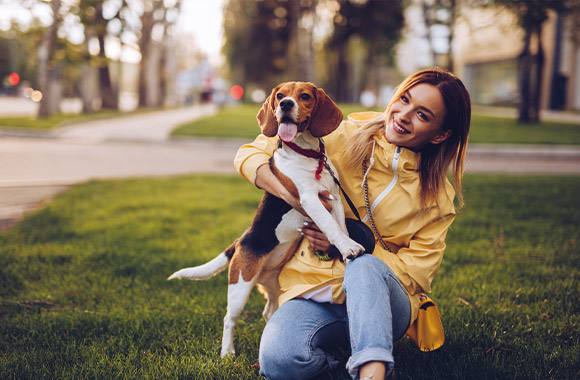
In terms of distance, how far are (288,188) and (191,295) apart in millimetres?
1594

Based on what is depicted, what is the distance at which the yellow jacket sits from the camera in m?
2.47

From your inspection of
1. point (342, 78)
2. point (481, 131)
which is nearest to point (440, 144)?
point (481, 131)

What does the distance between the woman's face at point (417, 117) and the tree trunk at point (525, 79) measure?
16951 mm

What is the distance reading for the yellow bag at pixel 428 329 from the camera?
246 centimetres

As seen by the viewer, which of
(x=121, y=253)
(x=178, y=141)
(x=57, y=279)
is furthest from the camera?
(x=178, y=141)

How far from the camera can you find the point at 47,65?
17000 millimetres

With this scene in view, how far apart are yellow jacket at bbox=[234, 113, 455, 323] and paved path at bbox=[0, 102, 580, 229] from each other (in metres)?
4.09

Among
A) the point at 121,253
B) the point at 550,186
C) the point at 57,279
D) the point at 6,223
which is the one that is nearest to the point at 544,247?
the point at 550,186

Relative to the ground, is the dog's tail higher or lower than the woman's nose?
lower

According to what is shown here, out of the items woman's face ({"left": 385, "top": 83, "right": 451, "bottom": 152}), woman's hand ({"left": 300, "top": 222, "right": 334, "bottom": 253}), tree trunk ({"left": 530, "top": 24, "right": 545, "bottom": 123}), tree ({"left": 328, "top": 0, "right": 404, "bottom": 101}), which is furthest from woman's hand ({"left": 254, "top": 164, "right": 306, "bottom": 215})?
tree ({"left": 328, "top": 0, "right": 404, "bottom": 101})

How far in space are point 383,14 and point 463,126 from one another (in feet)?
103

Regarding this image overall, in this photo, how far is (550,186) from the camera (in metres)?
7.18

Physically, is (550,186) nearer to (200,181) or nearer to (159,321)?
(200,181)

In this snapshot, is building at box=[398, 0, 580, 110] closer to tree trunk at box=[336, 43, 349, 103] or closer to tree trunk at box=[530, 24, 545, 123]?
tree trunk at box=[530, 24, 545, 123]
